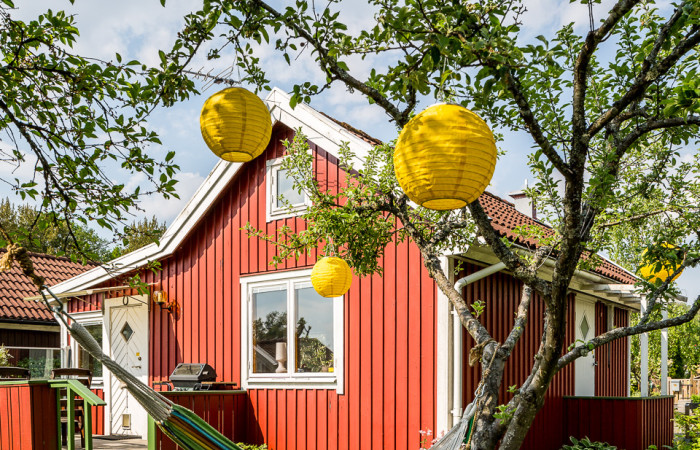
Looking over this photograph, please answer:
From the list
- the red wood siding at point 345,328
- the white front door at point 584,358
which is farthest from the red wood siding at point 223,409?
the white front door at point 584,358

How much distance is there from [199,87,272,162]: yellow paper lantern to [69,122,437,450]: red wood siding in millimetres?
3496

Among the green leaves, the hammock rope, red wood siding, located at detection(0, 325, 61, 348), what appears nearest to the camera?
the hammock rope

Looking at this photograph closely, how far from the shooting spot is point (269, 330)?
7.70 metres

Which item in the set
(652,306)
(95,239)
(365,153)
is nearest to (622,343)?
(365,153)

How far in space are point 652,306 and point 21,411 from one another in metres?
4.53

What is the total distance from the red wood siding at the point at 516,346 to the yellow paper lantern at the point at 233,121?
3.79 m

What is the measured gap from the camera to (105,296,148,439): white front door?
9039mm

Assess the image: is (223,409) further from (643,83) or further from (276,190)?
(643,83)

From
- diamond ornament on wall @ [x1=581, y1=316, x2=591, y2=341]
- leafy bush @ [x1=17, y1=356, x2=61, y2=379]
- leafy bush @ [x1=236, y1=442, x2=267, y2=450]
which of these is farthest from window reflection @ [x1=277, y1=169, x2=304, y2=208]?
leafy bush @ [x1=17, y1=356, x2=61, y2=379]

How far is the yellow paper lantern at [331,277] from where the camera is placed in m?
5.59

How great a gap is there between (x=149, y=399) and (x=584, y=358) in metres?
7.47

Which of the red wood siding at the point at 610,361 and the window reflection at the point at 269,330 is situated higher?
the window reflection at the point at 269,330

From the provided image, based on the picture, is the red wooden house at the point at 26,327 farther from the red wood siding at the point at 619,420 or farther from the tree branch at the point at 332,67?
the tree branch at the point at 332,67

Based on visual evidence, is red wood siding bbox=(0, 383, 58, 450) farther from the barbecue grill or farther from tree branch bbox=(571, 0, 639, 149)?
tree branch bbox=(571, 0, 639, 149)
